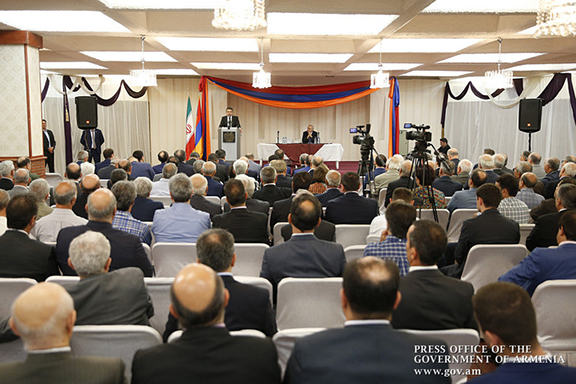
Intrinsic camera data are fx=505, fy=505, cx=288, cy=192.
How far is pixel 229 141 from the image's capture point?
13469 millimetres

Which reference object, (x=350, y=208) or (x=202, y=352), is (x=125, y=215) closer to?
(x=350, y=208)

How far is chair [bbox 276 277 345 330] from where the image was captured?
2746 millimetres

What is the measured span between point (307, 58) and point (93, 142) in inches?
276

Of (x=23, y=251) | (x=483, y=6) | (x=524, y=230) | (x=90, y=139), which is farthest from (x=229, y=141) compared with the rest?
(x=23, y=251)

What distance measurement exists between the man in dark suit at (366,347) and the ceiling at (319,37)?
182 inches

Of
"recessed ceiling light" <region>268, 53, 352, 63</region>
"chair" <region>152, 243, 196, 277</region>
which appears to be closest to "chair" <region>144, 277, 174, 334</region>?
"chair" <region>152, 243, 196, 277</region>

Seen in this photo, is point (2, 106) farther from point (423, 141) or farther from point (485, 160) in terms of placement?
point (485, 160)

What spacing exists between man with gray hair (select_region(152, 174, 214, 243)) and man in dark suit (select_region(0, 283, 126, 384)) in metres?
2.60

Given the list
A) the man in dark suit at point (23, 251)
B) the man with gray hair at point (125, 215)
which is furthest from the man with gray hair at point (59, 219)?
the man in dark suit at point (23, 251)

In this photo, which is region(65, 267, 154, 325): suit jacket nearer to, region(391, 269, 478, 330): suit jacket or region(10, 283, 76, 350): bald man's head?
region(10, 283, 76, 350): bald man's head

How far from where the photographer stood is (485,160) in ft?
23.2

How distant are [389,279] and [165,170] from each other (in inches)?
208

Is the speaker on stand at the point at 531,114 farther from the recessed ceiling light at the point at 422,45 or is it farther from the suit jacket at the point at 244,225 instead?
the suit jacket at the point at 244,225

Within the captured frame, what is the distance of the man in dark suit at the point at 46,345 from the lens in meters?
1.59
